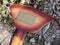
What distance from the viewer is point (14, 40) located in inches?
76.9

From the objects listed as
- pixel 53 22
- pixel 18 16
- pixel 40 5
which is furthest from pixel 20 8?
pixel 53 22

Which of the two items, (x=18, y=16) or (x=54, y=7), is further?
(x=54, y=7)

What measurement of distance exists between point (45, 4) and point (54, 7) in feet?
0.33

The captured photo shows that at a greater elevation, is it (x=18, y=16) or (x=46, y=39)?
(x=18, y=16)

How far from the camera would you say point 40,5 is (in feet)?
7.09

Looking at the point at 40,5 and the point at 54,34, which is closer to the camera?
the point at 54,34

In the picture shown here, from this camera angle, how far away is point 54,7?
7.18ft

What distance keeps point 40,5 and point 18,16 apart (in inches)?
11.0

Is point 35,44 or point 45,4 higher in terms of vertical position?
point 45,4

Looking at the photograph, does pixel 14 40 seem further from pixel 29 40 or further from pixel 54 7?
pixel 54 7

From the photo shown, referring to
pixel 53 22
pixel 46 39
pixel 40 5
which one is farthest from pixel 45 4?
pixel 46 39

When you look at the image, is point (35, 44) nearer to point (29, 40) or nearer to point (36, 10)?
point (29, 40)

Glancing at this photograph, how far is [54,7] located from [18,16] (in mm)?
415

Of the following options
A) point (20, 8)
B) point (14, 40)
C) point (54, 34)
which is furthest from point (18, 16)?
point (54, 34)
